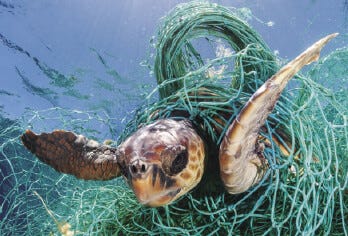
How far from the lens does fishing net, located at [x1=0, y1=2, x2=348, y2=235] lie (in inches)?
56.0

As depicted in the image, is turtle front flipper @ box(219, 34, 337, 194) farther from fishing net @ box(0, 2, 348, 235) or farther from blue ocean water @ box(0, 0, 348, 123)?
blue ocean water @ box(0, 0, 348, 123)

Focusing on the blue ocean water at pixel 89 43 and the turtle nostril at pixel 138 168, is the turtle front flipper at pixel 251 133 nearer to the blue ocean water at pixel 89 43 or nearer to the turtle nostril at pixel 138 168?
the turtle nostril at pixel 138 168

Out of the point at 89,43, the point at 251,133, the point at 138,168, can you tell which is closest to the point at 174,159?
the point at 138,168

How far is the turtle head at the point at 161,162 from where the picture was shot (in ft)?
4.06

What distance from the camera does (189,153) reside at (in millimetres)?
1467

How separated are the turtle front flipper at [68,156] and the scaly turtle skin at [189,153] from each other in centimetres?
46

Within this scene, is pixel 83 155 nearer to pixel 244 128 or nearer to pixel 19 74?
Answer: pixel 244 128

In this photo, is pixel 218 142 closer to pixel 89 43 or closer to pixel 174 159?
pixel 174 159

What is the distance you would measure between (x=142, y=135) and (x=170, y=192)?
0.24 m

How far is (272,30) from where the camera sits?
8570 mm

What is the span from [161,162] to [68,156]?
0.79 metres

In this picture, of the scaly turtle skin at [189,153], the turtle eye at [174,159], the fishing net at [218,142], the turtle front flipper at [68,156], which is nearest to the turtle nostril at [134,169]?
the scaly turtle skin at [189,153]

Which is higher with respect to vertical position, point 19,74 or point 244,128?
point 244,128

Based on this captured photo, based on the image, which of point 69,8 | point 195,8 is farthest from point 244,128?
point 69,8
